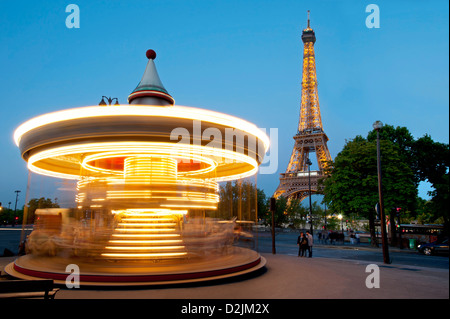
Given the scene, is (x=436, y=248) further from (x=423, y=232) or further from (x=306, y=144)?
(x=306, y=144)

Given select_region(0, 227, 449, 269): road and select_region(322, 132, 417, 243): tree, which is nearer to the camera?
A: select_region(0, 227, 449, 269): road

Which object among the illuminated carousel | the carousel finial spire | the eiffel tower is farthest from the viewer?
the eiffel tower

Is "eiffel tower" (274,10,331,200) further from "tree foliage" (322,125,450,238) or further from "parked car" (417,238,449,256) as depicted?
"parked car" (417,238,449,256)

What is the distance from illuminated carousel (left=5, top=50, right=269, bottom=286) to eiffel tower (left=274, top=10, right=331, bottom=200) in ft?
134

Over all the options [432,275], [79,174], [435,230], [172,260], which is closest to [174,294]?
[172,260]

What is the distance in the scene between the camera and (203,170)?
48.7 ft

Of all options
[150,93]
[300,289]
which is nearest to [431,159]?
[300,289]

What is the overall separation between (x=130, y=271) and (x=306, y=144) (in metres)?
57.8

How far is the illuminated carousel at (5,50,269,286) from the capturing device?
25.3 feet

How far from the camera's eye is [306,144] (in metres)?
61.4

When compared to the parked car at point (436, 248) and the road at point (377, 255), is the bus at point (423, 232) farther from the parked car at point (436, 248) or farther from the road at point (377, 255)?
the road at point (377, 255)

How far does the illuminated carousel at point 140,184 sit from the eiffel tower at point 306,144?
41.0 m
